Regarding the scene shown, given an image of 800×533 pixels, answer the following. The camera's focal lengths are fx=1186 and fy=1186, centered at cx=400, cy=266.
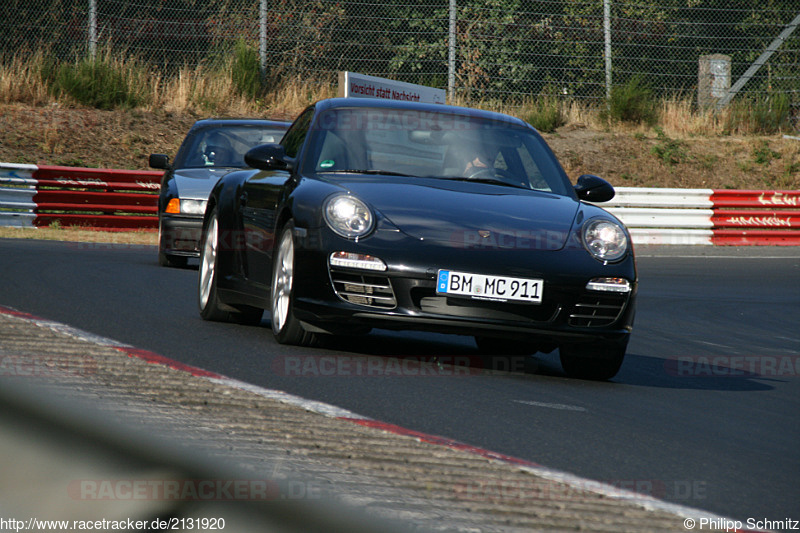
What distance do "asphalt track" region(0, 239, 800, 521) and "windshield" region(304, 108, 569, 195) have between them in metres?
1.04

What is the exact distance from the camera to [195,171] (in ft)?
42.7

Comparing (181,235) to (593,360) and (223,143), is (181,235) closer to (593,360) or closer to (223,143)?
(223,143)

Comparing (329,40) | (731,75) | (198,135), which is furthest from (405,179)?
(731,75)

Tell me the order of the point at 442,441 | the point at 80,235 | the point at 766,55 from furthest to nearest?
the point at 766,55 → the point at 80,235 → the point at 442,441

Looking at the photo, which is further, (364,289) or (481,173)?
(481,173)

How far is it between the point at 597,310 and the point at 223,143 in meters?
8.26

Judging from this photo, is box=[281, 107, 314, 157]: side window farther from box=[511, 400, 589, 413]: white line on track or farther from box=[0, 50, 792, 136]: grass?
box=[0, 50, 792, 136]: grass

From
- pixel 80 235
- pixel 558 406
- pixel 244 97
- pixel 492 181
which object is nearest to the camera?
pixel 558 406

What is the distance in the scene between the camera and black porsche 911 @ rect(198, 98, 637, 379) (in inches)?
229

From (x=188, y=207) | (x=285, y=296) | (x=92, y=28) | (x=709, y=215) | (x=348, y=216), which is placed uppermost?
(x=92, y=28)

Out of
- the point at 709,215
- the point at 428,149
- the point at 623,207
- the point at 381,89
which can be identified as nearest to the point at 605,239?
the point at 428,149

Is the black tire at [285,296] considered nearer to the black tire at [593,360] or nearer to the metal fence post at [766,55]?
the black tire at [593,360]

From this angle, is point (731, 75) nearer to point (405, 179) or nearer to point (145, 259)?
point (145, 259)

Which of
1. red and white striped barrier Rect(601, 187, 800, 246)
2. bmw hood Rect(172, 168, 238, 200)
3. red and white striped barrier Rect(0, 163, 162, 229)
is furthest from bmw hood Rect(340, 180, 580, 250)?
red and white striped barrier Rect(601, 187, 800, 246)
